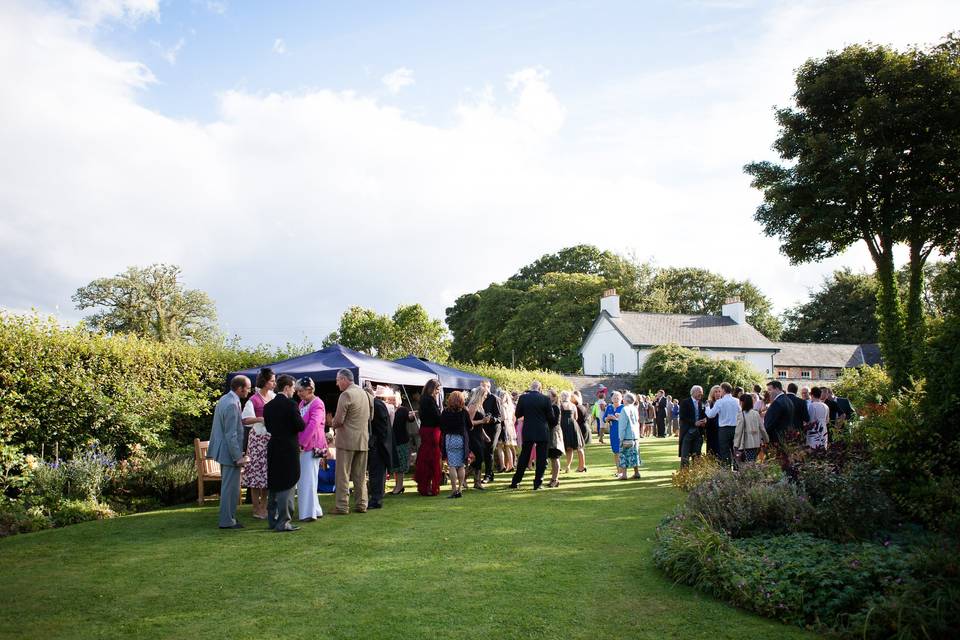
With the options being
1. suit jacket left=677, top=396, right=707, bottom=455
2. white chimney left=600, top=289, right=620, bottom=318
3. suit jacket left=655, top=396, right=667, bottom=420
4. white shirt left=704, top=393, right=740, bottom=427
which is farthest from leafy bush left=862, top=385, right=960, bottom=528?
white chimney left=600, top=289, right=620, bottom=318

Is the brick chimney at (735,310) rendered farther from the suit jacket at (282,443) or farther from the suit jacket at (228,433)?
the suit jacket at (228,433)

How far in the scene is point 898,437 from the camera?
7.02 meters

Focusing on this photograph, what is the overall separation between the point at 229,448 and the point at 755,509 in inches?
247

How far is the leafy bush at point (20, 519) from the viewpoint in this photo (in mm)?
8664

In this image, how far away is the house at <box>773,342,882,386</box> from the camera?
2298 inches

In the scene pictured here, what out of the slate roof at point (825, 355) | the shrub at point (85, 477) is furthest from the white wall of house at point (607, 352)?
the shrub at point (85, 477)

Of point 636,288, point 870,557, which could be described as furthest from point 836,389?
point 636,288

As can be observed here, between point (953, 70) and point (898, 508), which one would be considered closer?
point (898, 508)

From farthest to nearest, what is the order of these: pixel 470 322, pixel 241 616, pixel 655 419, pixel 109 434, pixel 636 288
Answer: pixel 470 322 → pixel 636 288 → pixel 655 419 → pixel 109 434 → pixel 241 616

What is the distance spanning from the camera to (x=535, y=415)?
11.9m

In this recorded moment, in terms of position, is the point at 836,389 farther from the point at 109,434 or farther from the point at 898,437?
the point at 109,434

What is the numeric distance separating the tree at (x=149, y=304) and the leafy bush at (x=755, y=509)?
44385 mm

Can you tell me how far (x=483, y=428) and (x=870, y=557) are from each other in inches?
333

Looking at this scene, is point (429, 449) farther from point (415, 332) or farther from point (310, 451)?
point (415, 332)
